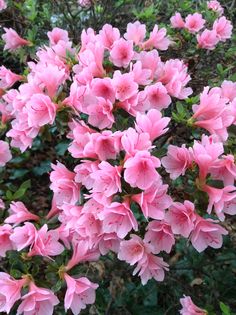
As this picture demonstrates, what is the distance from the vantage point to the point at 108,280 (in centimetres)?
A: 247

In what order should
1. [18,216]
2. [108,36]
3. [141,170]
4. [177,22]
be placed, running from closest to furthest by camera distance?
1. [141,170]
2. [18,216]
3. [108,36]
4. [177,22]

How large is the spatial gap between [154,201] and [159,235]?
174mm

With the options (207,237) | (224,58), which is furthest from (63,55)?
(224,58)

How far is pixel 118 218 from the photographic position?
1437 mm

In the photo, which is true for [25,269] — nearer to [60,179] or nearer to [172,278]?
[60,179]

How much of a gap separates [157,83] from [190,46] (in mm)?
1547

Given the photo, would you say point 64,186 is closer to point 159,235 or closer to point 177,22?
point 159,235

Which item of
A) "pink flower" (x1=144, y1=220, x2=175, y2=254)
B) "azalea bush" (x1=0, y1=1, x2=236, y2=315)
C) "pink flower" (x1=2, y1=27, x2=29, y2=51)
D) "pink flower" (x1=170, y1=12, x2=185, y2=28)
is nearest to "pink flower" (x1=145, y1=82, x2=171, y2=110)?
"azalea bush" (x1=0, y1=1, x2=236, y2=315)

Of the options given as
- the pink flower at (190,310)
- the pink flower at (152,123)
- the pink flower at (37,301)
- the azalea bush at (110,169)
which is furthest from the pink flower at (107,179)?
the pink flower at (190,310)

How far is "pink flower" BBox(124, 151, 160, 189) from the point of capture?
4.45 ft

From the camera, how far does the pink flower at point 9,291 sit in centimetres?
151

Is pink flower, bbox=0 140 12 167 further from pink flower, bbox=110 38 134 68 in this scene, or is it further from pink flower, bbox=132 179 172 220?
pink flower, bbox=132 179 172 220

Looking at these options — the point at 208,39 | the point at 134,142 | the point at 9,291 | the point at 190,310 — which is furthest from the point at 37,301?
the point at 208,39

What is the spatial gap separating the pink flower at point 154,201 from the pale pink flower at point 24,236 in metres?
0.36
